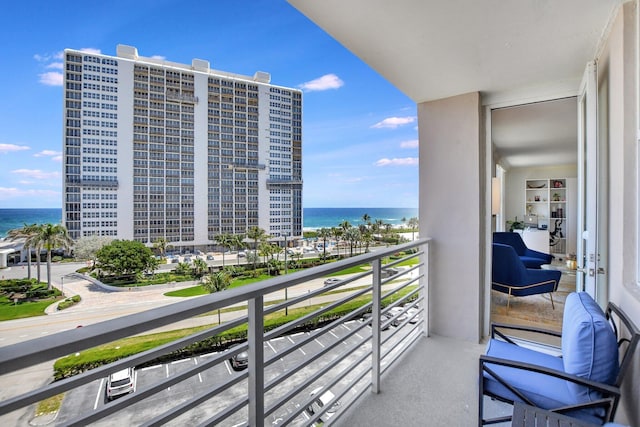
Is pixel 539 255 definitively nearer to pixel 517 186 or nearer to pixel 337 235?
pixel 517 186

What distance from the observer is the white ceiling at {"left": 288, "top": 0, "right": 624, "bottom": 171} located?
1.39 meters

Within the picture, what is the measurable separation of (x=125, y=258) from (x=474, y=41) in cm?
829

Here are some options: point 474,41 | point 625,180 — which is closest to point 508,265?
point 625,180

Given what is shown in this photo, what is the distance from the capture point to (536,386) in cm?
129

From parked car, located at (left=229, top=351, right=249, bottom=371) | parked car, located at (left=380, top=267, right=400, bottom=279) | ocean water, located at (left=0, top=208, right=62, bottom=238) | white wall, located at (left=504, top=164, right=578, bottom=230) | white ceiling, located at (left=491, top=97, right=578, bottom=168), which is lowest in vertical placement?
parked car, located at (left=229, top=351, right=249, bottom=371)

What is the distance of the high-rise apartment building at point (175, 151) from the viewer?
25.1ft

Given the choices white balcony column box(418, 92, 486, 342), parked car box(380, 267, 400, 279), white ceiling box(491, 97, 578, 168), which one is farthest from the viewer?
white ceiling box(491, 97, 578, 168)

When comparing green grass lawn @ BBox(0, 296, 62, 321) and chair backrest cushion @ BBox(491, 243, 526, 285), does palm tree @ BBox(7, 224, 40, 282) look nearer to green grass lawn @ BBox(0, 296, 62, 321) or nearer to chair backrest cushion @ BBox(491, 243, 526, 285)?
green grass lawn @ BBox(0, 296, 62, 321)

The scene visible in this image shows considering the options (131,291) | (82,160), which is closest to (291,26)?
(82,160)

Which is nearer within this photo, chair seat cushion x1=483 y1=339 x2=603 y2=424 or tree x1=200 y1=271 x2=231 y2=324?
chair seat cushion x1=483 y1=339 x2=603 y2=424

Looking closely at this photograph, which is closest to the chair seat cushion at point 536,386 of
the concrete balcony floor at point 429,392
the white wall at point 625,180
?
the white wall at point 625,180

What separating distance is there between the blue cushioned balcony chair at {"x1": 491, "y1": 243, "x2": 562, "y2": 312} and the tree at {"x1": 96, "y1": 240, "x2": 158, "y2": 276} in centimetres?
780

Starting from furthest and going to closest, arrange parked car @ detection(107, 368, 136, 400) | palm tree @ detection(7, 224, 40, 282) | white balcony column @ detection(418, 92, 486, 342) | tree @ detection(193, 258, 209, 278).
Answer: tree @ detection(193, 258, 209, 278) < palm tree @ detection(7, 224, 40, 282) < white balcony column @ detection(418, 92, 486, 342) < parked car @ detection(107, 368, 136, 400)

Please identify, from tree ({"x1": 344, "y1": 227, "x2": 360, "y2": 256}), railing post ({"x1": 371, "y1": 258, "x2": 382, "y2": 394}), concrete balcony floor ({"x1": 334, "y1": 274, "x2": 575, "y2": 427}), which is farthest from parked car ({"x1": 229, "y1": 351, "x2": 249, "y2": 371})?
tree ({"x1": 344, "y1": 227, "x2": 360, "y2": 256})
